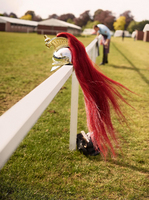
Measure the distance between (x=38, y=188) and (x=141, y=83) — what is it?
182 inches

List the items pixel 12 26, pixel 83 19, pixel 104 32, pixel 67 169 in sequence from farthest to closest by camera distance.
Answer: pixel 83 19 < pixel 12 26 < pixel 104 32 < pixel 67 169

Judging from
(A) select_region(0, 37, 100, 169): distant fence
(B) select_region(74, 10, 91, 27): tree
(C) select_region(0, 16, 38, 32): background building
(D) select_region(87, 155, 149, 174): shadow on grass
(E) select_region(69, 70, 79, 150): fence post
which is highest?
(B) select_region(74, 10, 91, 27): tree

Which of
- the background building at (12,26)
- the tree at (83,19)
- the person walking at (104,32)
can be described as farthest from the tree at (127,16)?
the person walking at (104,32)

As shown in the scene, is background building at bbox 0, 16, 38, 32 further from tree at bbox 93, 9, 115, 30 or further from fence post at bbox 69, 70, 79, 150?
fence post at bbox 69, 70, 79, 150

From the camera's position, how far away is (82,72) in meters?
1.67

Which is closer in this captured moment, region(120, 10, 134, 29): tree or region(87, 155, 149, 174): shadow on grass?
region(87, 155, 149, 174): shadow on grass

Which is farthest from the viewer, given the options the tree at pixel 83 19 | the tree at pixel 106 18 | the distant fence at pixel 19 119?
the tree at pixel 83 19

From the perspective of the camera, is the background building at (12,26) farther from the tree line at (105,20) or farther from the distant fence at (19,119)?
the distant fence at (19,119)

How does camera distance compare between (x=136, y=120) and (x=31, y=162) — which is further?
(x=136, y=120)

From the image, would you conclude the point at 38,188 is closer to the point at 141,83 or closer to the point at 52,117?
the point at 52,117

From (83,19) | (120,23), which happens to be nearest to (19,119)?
(120,23)

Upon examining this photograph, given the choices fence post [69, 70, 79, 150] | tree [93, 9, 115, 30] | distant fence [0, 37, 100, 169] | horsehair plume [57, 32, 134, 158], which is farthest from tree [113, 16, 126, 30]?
distant fence [0, 37, 100, 169]

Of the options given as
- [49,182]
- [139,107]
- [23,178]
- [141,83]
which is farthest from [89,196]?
[141,83]

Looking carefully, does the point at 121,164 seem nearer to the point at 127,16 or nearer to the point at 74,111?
the point at 74,111
